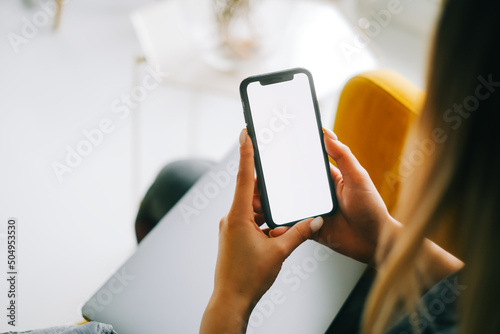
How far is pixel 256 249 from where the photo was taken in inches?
20.3

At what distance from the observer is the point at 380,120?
67cm

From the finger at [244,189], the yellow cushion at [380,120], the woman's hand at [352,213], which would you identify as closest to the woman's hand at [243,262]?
the finger at [244,189]

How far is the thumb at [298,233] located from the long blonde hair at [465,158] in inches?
4.7

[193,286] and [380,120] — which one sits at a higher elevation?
[380,120]

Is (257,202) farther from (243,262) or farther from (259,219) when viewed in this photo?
(243,262)

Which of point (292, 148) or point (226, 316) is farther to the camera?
point (292, 148)

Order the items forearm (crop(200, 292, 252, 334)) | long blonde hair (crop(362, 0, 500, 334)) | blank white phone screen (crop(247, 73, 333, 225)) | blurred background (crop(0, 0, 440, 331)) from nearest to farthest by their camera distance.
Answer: long blonde hair (crop(362, 0, 500, 334)), forearm (crop(200, 292, 252, 334)), blank white phone screen (crop(247, 73, 333, 225)), blurred background (crop(0, 0, 440, 331))

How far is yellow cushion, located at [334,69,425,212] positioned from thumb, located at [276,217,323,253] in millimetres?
193

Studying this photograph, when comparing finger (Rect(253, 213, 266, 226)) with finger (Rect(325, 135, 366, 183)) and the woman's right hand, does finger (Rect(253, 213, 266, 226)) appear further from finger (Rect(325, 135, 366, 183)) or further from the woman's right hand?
finger (Rect(325, 135, 366, 183))

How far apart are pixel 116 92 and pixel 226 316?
126 centimetres

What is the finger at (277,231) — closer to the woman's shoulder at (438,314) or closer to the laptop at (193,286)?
the laptop at (193,286)

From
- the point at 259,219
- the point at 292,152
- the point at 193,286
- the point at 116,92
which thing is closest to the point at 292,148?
the point at 292,152

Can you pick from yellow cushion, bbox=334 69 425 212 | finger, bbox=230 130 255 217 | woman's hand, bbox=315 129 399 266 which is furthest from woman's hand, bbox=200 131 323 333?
yellow cushion, bbox=334 69 425 212

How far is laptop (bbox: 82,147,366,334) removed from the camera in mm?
559
